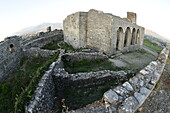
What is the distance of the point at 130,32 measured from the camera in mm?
19281

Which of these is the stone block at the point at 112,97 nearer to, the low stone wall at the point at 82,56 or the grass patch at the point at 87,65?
the grass patch at the point at 87,65

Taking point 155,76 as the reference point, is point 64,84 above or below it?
below

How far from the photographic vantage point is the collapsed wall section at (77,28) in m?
18.5

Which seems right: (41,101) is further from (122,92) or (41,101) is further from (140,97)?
(140,97)

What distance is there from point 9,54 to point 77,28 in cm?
962

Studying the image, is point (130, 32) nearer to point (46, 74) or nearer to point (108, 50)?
point (108, 50)

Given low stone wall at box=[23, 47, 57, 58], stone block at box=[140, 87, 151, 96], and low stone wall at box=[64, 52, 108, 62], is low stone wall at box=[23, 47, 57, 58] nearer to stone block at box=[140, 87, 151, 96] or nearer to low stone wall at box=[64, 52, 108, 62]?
low stone wall at box=[64, 52, 108, 62]

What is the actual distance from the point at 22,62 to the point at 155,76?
1631 centimetres

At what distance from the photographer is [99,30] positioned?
1752 centimetres

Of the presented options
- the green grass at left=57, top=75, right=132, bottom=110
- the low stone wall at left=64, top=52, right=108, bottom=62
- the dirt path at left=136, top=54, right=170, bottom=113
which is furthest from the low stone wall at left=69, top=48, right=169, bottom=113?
the low stone wall at left=64, top=52, right=108, bottom=62

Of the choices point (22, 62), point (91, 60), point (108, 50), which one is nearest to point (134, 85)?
point (91, 60)

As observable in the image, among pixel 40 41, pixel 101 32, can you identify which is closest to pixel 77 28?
pixel 101 32

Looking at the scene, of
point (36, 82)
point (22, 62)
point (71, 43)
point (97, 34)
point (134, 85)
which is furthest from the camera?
point (71, 43)

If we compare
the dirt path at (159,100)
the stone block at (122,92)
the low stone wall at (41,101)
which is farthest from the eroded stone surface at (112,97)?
the low stone wall at (41,101)
